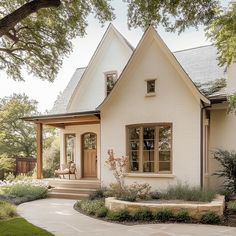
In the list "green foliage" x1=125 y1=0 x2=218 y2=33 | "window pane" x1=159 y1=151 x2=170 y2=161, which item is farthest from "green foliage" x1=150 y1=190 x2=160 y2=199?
"green foliage" x1=125 y1=0 x2=218 y2=33

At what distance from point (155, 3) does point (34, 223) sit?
24.2 ft

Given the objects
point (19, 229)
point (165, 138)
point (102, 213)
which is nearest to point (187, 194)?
point (165, 138)

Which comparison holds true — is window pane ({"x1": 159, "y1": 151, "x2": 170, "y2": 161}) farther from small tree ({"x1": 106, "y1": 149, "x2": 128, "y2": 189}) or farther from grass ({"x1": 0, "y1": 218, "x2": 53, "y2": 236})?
grass ({"x1": 0, "y1": 218, "x2": 53, "y2": 236})

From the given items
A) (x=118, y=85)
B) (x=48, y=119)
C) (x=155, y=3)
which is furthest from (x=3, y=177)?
(x=155, y=3)

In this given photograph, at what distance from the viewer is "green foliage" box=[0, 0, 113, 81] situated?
12.5 m

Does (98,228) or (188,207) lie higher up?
(188,207)

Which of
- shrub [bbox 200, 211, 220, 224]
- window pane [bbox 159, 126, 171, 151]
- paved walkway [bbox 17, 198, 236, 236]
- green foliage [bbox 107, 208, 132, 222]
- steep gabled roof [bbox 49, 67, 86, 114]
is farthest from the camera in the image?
steep gabled roof [bbox 49, 67, 86, 114]

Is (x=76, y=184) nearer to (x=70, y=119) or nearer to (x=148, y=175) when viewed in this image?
(x=70, y=119)

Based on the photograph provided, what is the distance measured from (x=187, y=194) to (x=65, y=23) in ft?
26.2

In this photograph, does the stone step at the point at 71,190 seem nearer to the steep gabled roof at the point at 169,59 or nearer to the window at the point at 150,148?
the window at the point at 150,148

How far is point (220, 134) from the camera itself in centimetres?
1301

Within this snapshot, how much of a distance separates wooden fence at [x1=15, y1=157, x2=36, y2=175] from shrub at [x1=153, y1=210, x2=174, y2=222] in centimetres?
1643

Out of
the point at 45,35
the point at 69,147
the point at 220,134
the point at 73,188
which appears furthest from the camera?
the point at 69,147

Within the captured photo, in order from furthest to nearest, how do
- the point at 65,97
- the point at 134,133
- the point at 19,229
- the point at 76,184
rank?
the point at 65,97
the point at 76,184
the point at 134,133
the point at 19,229
